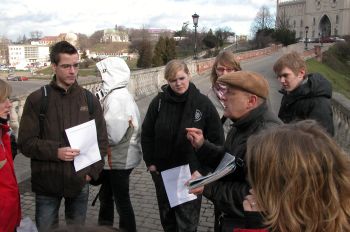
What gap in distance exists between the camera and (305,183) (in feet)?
5.63

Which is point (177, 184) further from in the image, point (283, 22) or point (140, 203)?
point (283, 22)

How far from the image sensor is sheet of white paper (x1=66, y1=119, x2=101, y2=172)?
3477mm

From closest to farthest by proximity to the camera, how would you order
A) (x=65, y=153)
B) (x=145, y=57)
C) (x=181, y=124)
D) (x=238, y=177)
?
(x=238, y=177)
(x=65, y=153)
(x=181, y=124)
(x=145, y=57)

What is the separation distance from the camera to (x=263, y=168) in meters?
1.80

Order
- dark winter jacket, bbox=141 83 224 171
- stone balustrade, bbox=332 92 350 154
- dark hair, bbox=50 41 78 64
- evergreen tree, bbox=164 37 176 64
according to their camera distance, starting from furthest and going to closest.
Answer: evergreen tree, bbox=164 37 176 64 → stone balustrade, bbox=332 92 350 154 → dark winter jacket, bbox=141 83 224 171 → dark hair, bbox=50 41 78 64

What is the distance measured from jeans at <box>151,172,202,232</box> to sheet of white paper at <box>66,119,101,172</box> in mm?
759

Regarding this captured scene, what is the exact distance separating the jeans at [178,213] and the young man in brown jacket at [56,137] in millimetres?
795

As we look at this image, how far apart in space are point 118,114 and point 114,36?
140980 mm

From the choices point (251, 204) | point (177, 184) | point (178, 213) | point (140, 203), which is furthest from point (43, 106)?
point (140, 203)

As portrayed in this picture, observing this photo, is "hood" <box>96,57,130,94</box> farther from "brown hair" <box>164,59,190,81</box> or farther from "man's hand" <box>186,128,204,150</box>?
"man's hand" <box>186,128,204,150</box>

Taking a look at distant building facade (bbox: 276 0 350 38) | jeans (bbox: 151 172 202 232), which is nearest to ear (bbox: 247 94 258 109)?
jeans (bbox: 151 172 202 232)

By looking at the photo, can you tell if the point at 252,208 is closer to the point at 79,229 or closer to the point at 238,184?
the point at 238,184

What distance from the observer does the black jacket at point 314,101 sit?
155 inches

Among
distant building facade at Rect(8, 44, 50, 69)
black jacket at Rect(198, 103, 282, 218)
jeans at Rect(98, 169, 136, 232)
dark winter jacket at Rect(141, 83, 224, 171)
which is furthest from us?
distant building facade at Rect(8, 44, 50, 69)
